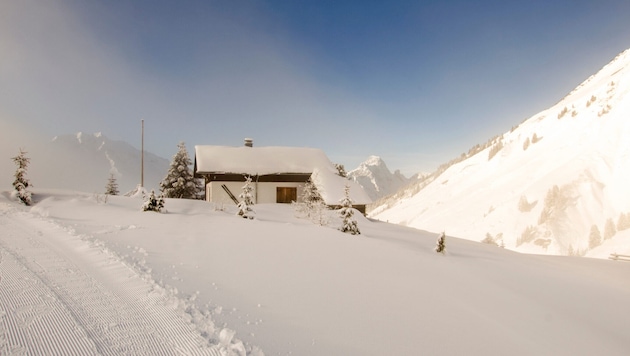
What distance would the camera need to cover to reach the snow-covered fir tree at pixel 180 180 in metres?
29.1

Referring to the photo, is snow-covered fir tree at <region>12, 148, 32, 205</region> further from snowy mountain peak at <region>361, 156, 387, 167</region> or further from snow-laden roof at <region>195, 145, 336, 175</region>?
snowy mountain peak at <region>361, 156, 387, 167</region>

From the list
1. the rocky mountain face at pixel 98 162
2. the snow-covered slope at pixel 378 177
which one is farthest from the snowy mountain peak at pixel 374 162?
the rocky mountain face at pixel 98 162

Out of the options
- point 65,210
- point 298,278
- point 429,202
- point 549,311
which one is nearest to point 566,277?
point 549,311

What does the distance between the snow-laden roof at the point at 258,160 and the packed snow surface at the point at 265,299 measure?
1485 centimetres

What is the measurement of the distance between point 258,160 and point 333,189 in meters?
7.43

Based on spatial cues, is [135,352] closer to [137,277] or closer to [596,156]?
[137,277]

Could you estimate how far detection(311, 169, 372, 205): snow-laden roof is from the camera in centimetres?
2281

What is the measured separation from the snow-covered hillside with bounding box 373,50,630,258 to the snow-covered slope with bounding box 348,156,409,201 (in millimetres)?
104907

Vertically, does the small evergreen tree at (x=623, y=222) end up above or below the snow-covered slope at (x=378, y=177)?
below

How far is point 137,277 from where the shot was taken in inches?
211

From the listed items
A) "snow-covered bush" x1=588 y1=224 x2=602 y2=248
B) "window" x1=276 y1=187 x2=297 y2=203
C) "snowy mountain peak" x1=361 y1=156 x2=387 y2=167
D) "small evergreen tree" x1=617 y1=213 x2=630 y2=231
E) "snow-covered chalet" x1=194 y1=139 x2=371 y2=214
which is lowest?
"snow-covered bush" x1=588 y1=224 x2=602 y2=248

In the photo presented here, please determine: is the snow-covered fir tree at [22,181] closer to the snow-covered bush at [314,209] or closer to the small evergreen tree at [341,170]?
the snow-covered bush at [314,209]

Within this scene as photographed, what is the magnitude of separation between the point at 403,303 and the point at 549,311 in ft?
12.4

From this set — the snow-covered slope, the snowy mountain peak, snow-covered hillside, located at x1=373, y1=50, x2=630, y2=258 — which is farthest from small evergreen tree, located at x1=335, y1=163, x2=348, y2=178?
the snowy mountain peak
